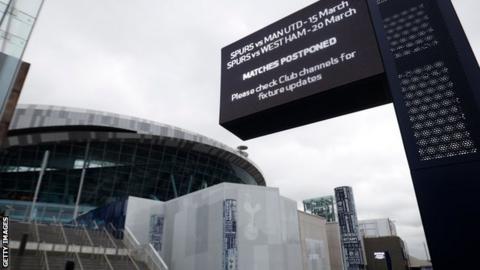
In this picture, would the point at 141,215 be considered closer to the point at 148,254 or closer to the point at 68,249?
the point at 148,254

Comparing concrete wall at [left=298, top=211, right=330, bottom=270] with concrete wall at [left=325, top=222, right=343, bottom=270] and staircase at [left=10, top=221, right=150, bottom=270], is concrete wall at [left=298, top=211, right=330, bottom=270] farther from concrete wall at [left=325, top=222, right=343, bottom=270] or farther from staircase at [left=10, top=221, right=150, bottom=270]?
staircase at [left=10, top=221, right=150, bottom=270]

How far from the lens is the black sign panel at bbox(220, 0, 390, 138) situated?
7277 mm

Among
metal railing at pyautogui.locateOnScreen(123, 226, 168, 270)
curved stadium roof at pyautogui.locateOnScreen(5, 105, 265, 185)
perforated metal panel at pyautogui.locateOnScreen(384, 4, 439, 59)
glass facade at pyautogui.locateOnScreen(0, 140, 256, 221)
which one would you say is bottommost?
metal railing at pyautogui.locateOnScreen(123, 226, 168, 270)

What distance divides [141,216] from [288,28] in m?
24.3

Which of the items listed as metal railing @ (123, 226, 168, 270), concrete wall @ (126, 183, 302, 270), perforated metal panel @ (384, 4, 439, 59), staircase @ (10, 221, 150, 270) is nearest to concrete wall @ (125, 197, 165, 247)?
concrete wall @ (126, 183, 302, 270)

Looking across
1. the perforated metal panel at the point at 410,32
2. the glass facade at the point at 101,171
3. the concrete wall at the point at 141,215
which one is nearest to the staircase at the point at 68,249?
the concrete wall at the point at 141,215

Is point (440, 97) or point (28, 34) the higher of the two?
point (28, 34)

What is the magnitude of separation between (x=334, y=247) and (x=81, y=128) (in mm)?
38622

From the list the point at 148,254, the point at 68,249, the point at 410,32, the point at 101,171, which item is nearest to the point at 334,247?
the point at 148,254

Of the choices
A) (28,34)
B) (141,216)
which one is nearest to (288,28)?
(28,34)

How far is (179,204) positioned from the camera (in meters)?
27.9

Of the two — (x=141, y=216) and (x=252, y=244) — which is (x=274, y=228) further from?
(x=141, y=216)

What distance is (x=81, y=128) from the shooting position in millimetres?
44656

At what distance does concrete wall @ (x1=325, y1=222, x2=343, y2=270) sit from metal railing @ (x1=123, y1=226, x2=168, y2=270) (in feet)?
96.6
